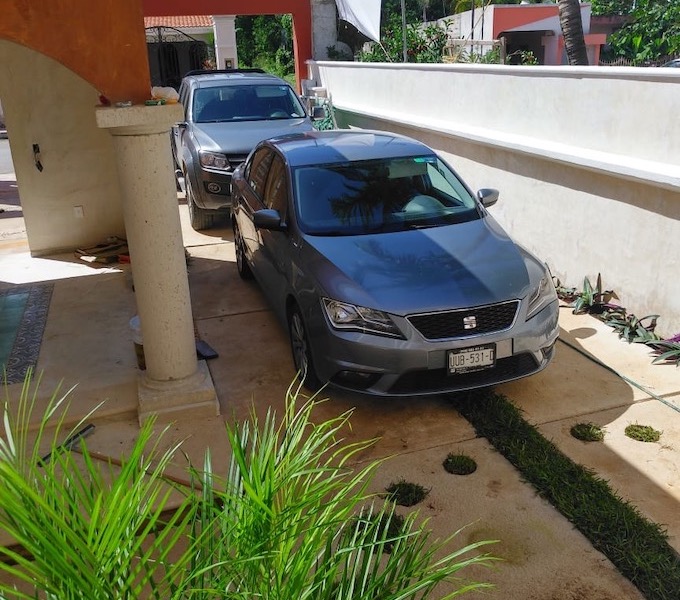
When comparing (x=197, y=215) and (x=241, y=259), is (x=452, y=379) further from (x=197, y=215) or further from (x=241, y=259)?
(x=197, y=215)

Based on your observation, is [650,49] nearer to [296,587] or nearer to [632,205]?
[632,205]

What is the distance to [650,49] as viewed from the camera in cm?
3266

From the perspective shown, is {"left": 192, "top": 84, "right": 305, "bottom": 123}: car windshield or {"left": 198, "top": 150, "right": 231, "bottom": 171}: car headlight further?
{"left": 192, "top": 84, "right": 305, "bottom": 123}: car windshield

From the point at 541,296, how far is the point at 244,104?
22.5 ft

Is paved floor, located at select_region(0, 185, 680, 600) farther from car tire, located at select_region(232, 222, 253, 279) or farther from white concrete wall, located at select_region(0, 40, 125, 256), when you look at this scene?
white concrete wall, located at select_region(0, 40, 125, 256)

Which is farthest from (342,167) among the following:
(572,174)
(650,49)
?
(650,49)

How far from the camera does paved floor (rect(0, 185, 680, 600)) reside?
3.41m

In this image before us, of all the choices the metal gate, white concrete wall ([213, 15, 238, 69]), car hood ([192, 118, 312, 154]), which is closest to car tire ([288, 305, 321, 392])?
car hood ([192, 118, 312, 154])

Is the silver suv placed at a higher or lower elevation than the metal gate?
lower

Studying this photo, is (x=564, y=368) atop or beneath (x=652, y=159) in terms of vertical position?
beneath

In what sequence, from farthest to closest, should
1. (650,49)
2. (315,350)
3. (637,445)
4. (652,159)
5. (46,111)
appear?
(650,49)
(46,111)
(652,159)
(315,350)
(637,445)

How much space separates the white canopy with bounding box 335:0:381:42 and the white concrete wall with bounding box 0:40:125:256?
358 inches

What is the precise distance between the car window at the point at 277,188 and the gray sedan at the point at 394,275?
1 centimetres

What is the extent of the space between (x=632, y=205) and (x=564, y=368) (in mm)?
1615
